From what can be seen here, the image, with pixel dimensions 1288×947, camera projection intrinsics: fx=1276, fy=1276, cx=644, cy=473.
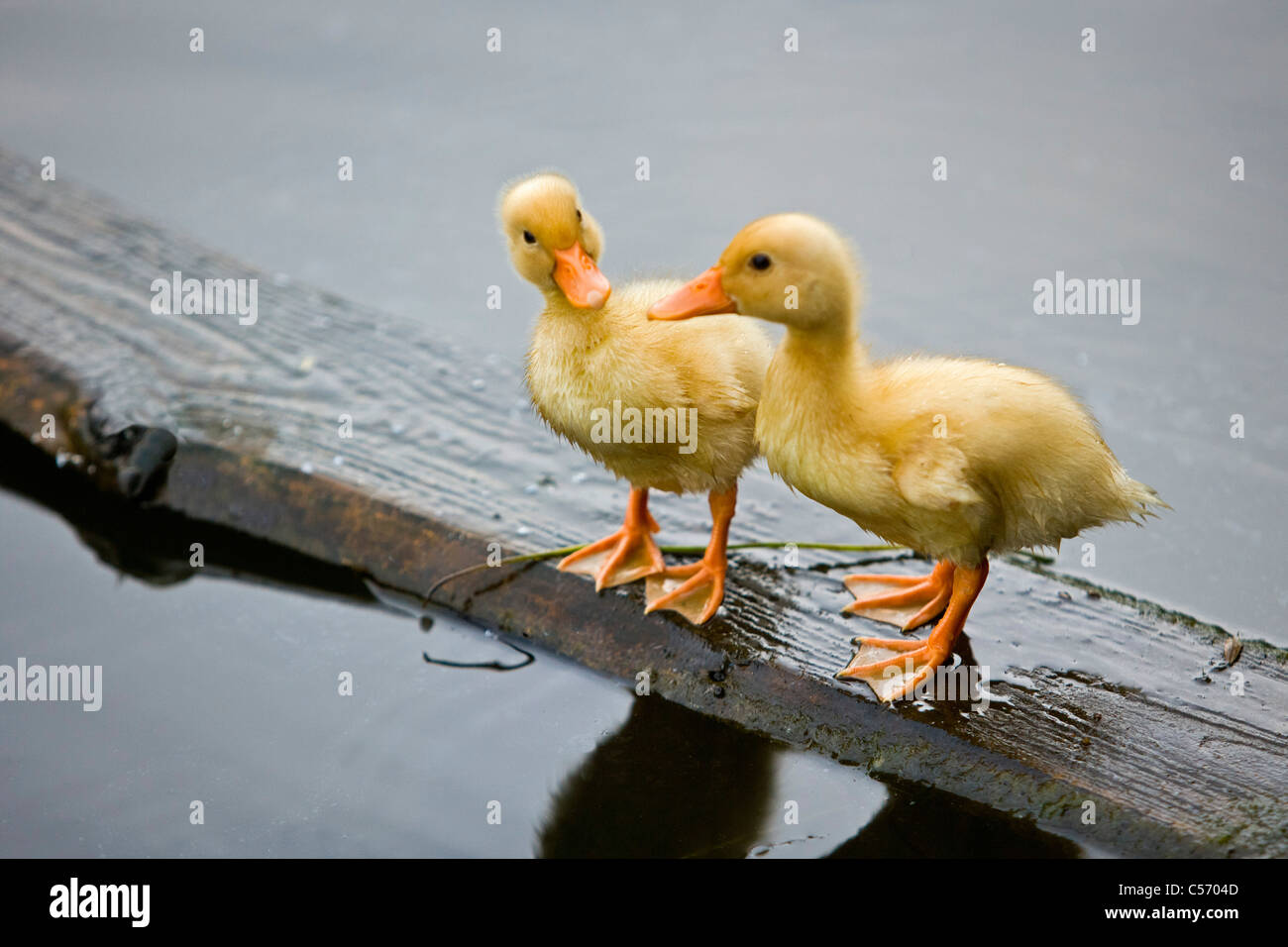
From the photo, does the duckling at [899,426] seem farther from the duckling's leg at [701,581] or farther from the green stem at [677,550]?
the green stem at [677,550]

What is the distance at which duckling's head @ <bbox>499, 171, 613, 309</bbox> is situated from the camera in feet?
8.57

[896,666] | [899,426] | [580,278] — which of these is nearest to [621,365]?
[580,278]

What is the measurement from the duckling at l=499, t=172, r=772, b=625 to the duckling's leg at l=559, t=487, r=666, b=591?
25 cm

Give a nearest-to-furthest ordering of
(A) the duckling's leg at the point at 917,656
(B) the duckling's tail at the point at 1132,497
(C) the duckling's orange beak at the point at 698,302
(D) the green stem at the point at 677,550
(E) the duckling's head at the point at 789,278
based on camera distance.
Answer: (E) the duckling's head at the point at 789,278 < (C) the duckling's orange beak at the point at 698,302 < (B) the duckling's tail at the point at 1132,497 < (A) the duckling's leg at the point at 917,656 < (D) the green stem at the point at 677,550

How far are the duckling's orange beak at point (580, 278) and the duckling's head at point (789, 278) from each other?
0.21 metres

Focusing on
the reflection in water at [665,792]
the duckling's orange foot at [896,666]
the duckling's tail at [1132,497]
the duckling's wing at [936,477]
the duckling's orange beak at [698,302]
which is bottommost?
the reflection in water at [665,792]

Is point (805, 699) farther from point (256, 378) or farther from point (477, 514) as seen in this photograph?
point (256, 378)

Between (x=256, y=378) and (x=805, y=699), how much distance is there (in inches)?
85.0

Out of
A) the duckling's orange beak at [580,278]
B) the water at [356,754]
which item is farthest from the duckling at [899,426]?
the water at [356,754]

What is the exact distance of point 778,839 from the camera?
2561mm

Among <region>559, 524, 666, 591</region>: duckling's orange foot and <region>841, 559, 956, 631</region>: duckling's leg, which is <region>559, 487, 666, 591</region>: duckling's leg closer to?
<region>559, 524, 666, 591</region>: duckling's orange foot

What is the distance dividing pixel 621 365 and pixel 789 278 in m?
0.49

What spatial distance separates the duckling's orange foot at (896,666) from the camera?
2660mm
